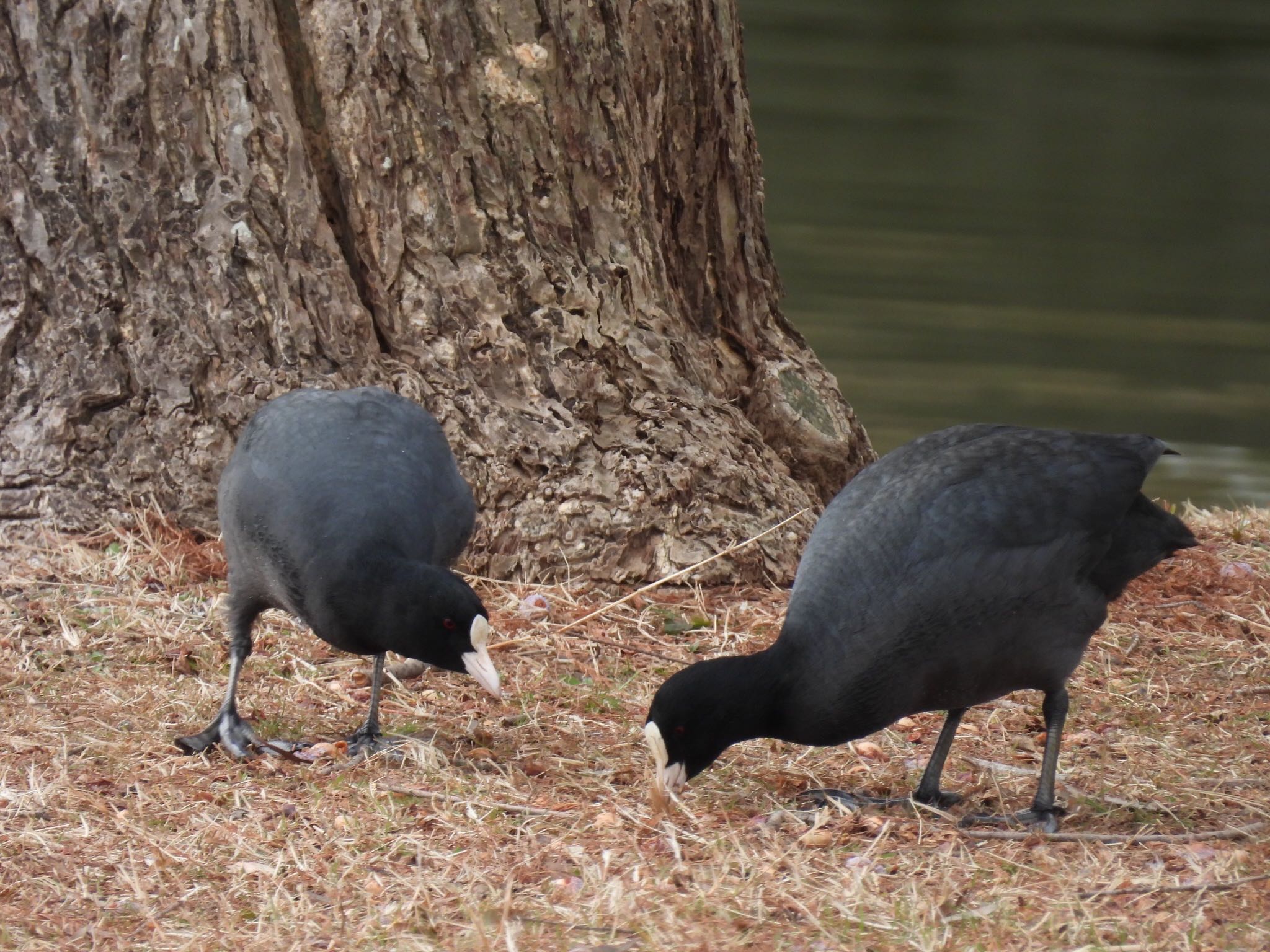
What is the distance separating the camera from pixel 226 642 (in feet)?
16.3

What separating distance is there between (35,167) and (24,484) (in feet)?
3.33

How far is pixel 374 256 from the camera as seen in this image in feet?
17.7

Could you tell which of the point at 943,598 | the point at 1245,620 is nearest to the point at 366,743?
the point at 943,598

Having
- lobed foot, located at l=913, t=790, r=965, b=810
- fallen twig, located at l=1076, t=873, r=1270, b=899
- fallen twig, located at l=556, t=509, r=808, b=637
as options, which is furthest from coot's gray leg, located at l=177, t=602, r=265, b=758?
fallen twig, located at l=1076, t=873, r=1270, b=899

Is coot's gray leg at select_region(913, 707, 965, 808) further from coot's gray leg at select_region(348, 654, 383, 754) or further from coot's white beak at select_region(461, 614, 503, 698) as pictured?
coot's gray leg at select_region(348, 654, 383, 754)

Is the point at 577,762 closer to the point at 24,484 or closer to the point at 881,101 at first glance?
the point at 24,484

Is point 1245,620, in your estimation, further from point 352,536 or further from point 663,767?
point 352,536

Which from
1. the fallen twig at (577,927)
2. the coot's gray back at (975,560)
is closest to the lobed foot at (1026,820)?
the coot's gray back at (975,560)

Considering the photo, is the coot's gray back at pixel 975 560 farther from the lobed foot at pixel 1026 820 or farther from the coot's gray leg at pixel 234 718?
the coot's gray leg at pixel 234 718

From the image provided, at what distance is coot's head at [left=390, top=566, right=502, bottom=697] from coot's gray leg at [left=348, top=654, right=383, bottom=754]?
42 cm

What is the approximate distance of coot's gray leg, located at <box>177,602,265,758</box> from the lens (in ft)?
13.7

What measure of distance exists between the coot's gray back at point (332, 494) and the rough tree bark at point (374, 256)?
733 millimetres

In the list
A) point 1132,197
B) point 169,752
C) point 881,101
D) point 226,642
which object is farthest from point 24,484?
point 881,101

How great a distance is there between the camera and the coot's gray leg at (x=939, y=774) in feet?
13.4
